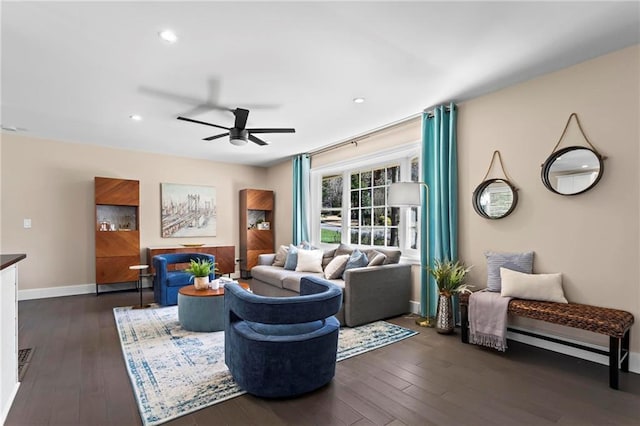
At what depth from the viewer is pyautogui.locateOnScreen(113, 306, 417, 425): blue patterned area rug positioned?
2.22 metres

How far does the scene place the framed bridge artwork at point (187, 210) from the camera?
6.41 meters

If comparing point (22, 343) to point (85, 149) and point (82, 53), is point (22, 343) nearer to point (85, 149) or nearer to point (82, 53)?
point (82, 53)

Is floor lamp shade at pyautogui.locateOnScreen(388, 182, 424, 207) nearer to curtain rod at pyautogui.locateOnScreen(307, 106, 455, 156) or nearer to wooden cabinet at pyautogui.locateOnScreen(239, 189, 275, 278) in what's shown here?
curtain rod at pyautogui.locateOnScreen(307, 106, 455, 156)

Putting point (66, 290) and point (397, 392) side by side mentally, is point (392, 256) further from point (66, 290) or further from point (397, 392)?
point (66, 290)

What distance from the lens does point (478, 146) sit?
3.71 meters

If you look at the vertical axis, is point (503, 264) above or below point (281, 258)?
above

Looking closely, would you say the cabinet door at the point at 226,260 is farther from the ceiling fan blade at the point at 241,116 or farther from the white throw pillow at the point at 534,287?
the white throw pillow at the point at 534,287

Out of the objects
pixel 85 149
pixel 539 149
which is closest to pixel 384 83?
pixel 539 149

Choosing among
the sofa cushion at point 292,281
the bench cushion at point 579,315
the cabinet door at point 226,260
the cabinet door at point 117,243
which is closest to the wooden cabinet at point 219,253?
the cabinet door at point 226,260

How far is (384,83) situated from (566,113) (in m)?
1.74

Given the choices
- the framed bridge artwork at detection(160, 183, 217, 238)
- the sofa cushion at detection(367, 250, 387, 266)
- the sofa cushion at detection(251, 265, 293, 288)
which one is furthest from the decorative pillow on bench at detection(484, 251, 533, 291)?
the framed bridge artwork at detection(160, 183, 217, 238)

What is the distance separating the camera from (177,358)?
2.94m

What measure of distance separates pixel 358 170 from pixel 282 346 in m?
3.86

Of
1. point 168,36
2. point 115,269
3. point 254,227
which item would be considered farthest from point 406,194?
point 115,269
